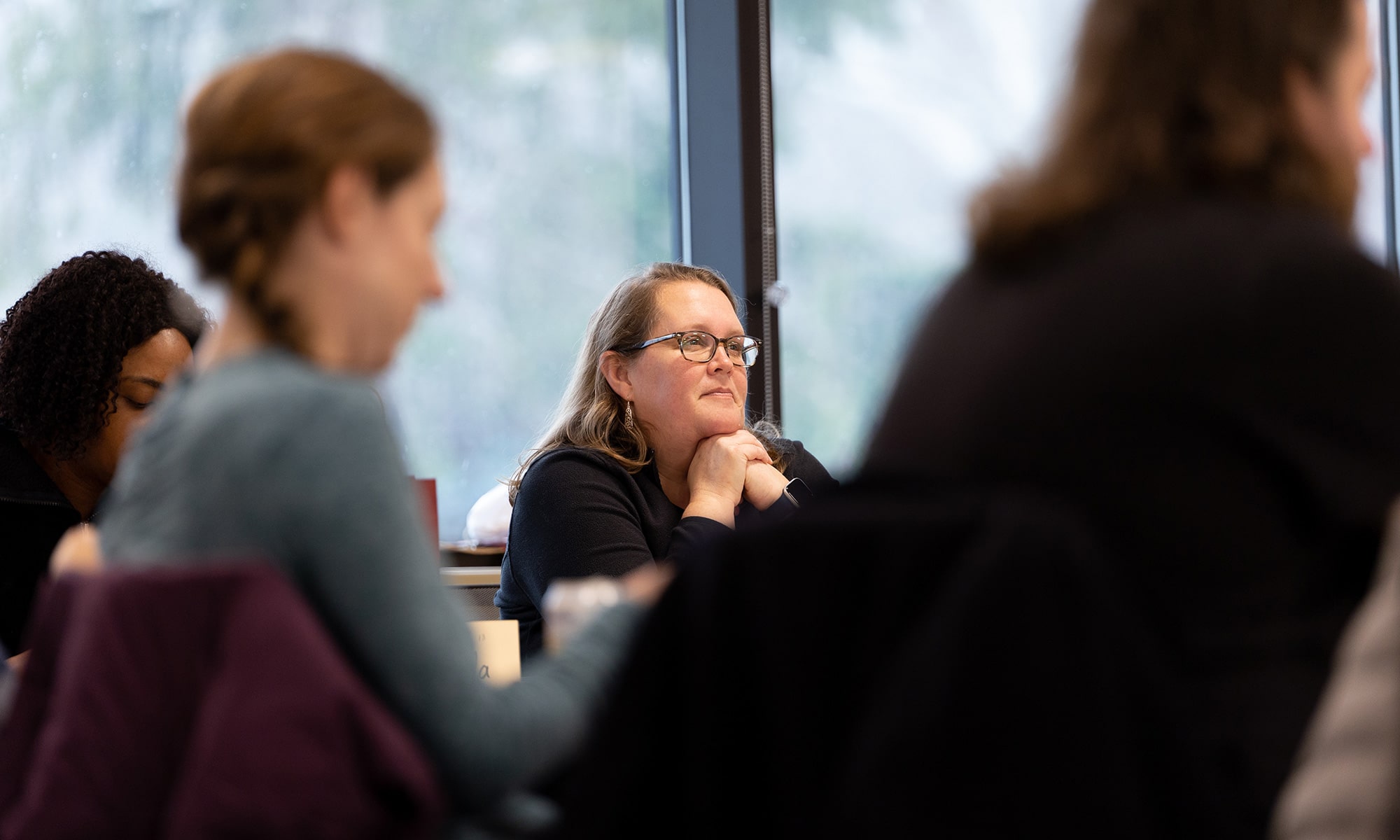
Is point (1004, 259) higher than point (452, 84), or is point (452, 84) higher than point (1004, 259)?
point (452, 84)

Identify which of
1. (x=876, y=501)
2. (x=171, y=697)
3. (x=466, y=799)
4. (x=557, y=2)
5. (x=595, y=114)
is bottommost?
(x=466, y=799)

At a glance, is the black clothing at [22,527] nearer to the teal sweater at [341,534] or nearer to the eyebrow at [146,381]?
the eyebrow at [146,381]

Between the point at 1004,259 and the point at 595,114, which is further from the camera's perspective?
the point at 595,114

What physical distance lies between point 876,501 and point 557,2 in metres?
3.03

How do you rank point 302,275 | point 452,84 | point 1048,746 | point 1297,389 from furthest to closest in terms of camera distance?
1. point 452,84
2. point 302,275
3. point 1297,389
4. point 1048,746

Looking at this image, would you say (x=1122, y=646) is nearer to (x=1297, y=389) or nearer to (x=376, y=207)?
(x=1297, y=389)

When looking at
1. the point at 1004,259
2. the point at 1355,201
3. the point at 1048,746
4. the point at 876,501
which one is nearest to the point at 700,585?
the point at 876,501

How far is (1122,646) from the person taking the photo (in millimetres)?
701

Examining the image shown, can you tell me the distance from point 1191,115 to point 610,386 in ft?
4.79

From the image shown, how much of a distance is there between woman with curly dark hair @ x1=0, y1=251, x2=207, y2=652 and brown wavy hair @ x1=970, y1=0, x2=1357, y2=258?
166 centimetres

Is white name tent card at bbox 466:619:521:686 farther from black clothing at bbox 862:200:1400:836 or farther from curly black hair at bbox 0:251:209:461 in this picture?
curly black hair at bbox 0:251:209:461

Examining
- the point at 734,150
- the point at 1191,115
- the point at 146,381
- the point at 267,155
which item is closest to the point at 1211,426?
the point at 1191,115

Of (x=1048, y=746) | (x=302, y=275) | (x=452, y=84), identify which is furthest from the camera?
(x=452, y=84)

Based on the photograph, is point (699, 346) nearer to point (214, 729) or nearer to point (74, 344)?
point (74, 344)
